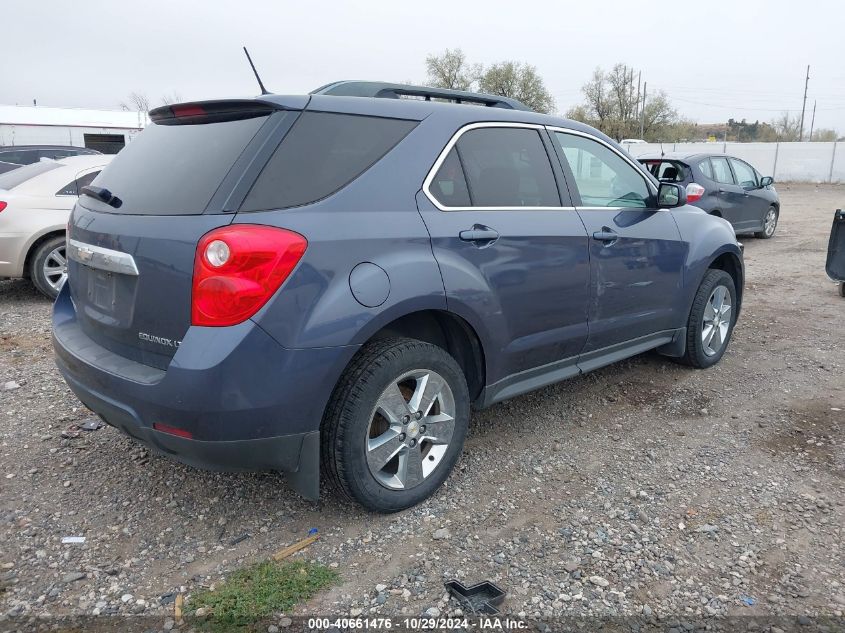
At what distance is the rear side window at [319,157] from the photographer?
8.29ft

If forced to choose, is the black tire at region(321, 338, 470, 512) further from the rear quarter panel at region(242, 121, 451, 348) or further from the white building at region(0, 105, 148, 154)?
the white building at region(0, 105, 148, 154)

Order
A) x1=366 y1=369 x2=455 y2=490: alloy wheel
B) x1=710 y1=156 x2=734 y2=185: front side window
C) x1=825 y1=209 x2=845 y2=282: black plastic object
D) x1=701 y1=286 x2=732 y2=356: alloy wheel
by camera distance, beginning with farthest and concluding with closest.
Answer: x1=710 y1=156 x2=734 y2=185: front side window, x1=825 y1=209 x2=845 y2=282: black plastic object, x1=701 y1=286 x2=732 y2=356: alloy wheel, x1=366 y1=369 x2=455 y2=490: alloy wheel

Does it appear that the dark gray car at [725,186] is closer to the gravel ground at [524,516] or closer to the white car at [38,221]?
the gravel ground at [524,516]

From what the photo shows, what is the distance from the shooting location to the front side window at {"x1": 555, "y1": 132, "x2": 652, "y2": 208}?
376 centimetres

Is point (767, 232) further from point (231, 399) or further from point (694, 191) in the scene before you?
point (231, 399)

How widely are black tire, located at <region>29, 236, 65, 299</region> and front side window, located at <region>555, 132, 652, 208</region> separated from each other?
18.1ft

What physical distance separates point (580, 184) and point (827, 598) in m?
2.31

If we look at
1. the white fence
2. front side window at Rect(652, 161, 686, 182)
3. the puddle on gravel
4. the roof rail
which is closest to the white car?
the roof rail

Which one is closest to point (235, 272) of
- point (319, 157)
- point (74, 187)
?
point (319, 157)

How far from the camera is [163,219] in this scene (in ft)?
8.41

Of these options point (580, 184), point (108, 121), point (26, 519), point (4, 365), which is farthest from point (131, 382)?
point (108, 121)

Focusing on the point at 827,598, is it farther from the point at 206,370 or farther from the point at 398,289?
the point at 206,370

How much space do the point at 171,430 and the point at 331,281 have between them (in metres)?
0.81

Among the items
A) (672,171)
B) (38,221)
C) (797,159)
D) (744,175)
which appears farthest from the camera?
(797,159)
